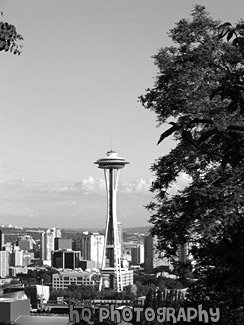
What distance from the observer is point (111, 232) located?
126 ft

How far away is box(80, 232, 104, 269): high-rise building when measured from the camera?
200 ft

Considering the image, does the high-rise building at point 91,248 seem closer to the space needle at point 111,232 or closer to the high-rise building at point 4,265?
the high-rise building at point 4,265

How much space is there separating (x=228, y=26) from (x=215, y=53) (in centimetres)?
266

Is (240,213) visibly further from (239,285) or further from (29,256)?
(29,256)

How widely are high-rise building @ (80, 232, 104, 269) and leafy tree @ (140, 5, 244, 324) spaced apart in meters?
57.2

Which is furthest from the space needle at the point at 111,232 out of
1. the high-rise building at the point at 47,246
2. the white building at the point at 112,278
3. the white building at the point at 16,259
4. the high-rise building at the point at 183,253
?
the high-rise building at the point at 183,253

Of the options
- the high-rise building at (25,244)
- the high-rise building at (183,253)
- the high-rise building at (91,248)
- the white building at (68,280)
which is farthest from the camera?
the high-rise building at (25,244)

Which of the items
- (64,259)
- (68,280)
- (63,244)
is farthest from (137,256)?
(68,280)

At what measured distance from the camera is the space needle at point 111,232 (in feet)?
117

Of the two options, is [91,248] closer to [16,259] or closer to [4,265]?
[16,259]

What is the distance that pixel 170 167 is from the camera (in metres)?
3.84

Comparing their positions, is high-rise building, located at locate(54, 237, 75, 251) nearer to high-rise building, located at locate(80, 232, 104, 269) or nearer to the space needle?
high-rise building, located at locate(80, 232, 104, 269)

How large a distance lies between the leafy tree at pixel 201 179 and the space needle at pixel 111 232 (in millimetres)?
30162

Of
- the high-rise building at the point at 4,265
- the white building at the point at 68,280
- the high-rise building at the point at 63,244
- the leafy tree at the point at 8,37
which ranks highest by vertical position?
the high-rise building at the point at 63,244
